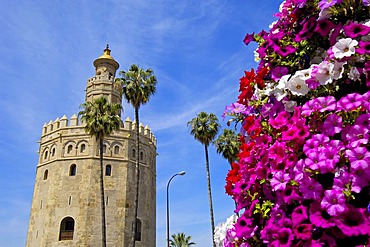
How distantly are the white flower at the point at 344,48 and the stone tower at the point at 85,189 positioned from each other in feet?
120

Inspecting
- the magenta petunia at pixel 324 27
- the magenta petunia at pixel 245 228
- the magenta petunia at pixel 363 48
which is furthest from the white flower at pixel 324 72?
the magenta petunia at pixel 245 228

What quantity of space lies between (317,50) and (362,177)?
50.8 inches

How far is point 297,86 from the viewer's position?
10.1 feet

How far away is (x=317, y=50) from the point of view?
3.27 m

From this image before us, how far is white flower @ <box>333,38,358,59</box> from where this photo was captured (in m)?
2.78

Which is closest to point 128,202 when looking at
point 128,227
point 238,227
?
point 128,227

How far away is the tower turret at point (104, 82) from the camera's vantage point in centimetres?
4544

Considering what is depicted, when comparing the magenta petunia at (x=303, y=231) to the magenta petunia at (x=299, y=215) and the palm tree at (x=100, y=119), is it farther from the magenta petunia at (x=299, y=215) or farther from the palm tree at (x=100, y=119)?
the palm tree at (x=100, y=119)

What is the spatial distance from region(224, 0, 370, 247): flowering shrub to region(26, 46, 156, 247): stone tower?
35860 mm

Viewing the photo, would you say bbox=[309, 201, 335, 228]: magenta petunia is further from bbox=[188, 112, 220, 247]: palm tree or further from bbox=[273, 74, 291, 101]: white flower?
bbox=[188, 112, 220, 247]: palm tree

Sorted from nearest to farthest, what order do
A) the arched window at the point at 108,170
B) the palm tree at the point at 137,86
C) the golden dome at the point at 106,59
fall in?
the palm tree at the point at 137,86, the arched window at the point at 108,170, the golden dome at the point at 106,59

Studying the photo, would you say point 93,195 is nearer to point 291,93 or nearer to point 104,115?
point 104,115

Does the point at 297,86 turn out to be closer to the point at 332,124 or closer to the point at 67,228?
the point at 332,124

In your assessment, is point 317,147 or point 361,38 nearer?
point 317,147
